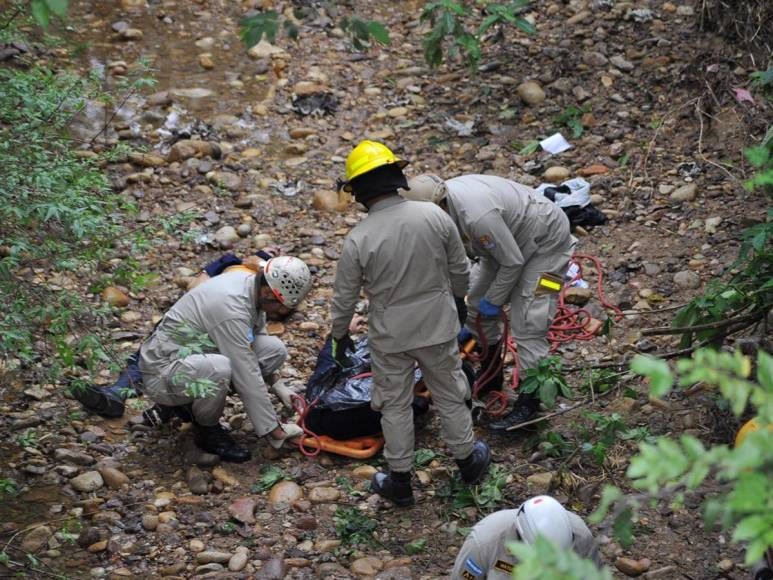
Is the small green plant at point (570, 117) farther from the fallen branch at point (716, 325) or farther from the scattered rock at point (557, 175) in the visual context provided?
the fallen branch at point (716, 325)

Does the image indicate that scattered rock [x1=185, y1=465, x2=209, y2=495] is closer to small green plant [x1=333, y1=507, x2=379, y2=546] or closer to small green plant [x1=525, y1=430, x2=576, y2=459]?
small green plant [x1=333, y1=507, x2=379, y2=546]

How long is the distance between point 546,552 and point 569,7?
8.04m

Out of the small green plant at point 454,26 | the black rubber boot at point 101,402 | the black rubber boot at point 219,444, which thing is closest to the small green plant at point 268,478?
the black rubber boot at point 219,444

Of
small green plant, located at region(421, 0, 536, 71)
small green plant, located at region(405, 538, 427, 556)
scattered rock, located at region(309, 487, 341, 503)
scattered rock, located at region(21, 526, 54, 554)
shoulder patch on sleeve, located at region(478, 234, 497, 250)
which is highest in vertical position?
small green plant, located at region(421, 0, 536, 71)

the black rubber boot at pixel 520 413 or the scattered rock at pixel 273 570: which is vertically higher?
the black rubber boot at pixel 520 413

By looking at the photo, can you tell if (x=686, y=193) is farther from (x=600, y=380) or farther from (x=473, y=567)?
(x=473, y=567)

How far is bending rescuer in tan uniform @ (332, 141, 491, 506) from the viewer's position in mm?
4289

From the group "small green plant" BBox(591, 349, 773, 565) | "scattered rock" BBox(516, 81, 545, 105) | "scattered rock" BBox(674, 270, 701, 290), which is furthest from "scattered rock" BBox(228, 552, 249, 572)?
"scattered rock" BBox(516, 81, 545, 105)

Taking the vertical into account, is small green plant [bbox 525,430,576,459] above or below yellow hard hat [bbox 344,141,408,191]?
below

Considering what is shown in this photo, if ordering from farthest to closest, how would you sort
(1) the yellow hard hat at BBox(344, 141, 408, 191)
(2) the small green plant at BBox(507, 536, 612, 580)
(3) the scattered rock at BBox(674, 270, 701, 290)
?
(3) the scattered rock at BBox(674, 270, 701, 290), (1) the yellow hard hat at BBox(344, 141, 408, 191), (2) the small green plant at BBox(507, 536, 612, 580)

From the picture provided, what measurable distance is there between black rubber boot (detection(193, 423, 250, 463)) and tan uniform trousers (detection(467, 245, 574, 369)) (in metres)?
1.68

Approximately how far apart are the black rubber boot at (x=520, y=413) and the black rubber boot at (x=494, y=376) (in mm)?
296

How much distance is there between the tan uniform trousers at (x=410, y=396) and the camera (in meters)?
A: 4.52

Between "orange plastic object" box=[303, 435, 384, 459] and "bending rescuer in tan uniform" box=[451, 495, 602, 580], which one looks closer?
"bending rescuer in tan uniform" box=[451, 495, 602, 580]
